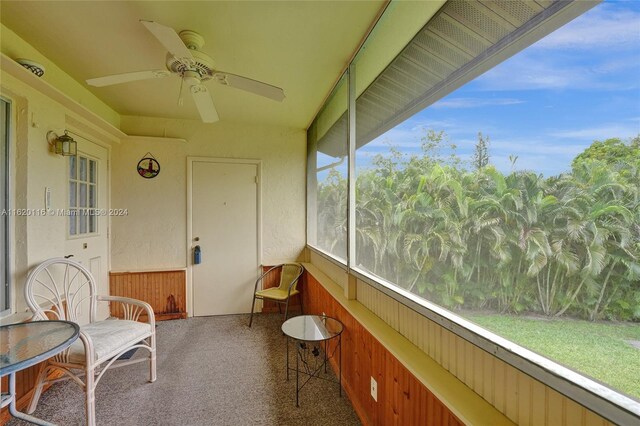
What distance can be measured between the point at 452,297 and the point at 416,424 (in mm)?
564

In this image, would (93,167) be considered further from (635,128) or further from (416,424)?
(635,128)

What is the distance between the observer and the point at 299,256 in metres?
3.95

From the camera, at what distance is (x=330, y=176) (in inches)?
119

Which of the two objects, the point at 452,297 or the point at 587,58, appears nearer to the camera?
the point at 587,58

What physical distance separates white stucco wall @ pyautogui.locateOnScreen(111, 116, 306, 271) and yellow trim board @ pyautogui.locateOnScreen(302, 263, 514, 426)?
2223 millimetres

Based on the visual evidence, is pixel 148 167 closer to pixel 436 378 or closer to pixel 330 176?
pixel 330 176

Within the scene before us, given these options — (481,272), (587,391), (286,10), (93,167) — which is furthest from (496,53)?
(93,167)

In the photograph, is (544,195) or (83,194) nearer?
(544,195)

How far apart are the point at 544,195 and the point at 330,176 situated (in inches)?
90.8

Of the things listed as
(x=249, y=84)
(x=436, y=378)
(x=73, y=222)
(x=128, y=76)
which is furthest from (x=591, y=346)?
(x=73, y=222)

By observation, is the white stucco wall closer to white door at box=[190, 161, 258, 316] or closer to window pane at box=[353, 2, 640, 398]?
white door at box=[190, 161, 258, 316]

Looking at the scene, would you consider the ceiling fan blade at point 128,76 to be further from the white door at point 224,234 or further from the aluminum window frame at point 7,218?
the white door at point 224,234

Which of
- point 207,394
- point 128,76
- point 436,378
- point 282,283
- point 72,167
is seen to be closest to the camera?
point 436,378

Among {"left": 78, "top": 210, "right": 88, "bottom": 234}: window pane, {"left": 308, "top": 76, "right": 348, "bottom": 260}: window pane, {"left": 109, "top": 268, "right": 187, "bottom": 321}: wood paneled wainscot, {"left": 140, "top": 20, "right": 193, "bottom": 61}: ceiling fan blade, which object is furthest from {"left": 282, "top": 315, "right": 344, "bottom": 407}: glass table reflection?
{"left": 78, "top": 210, "right": 88, "bottom": 234}: window pane
